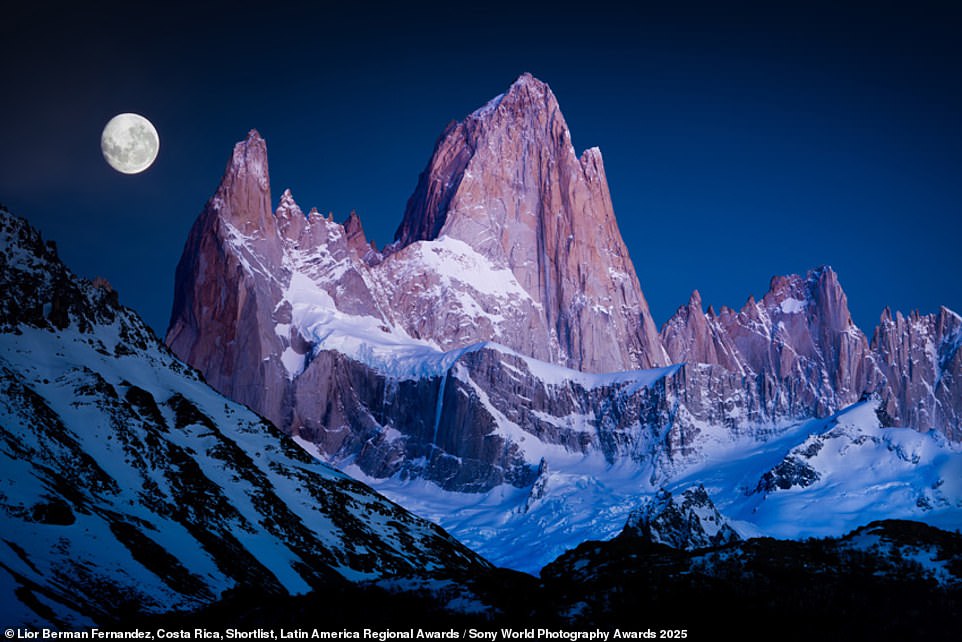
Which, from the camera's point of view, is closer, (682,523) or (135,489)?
(135,489)

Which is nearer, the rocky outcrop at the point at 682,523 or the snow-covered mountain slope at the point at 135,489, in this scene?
the snow-covered mountain slope at the point at 135,489

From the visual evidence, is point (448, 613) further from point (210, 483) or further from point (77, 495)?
point (210, 483)

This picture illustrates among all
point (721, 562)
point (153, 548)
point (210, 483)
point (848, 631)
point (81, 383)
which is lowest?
point (848, 631)

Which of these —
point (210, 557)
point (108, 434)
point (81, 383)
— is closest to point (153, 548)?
point (210, 557)

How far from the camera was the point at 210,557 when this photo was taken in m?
103

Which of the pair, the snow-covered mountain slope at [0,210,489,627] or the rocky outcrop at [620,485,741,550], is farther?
the rocky outcrop at [620,485,741,550]

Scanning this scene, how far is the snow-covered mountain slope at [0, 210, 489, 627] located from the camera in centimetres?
8300

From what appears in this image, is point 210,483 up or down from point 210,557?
up

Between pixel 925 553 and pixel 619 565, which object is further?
pixel 619 565

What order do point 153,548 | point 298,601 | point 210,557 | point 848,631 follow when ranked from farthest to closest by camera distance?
1. point 210,557
2. point 153,548
3. point 298,601
4. point 848,631

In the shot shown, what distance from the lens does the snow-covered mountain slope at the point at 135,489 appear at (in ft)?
272

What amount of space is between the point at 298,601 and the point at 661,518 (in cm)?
11066

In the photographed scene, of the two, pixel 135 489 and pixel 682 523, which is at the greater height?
pixel 682 523

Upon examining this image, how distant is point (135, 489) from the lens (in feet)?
379
